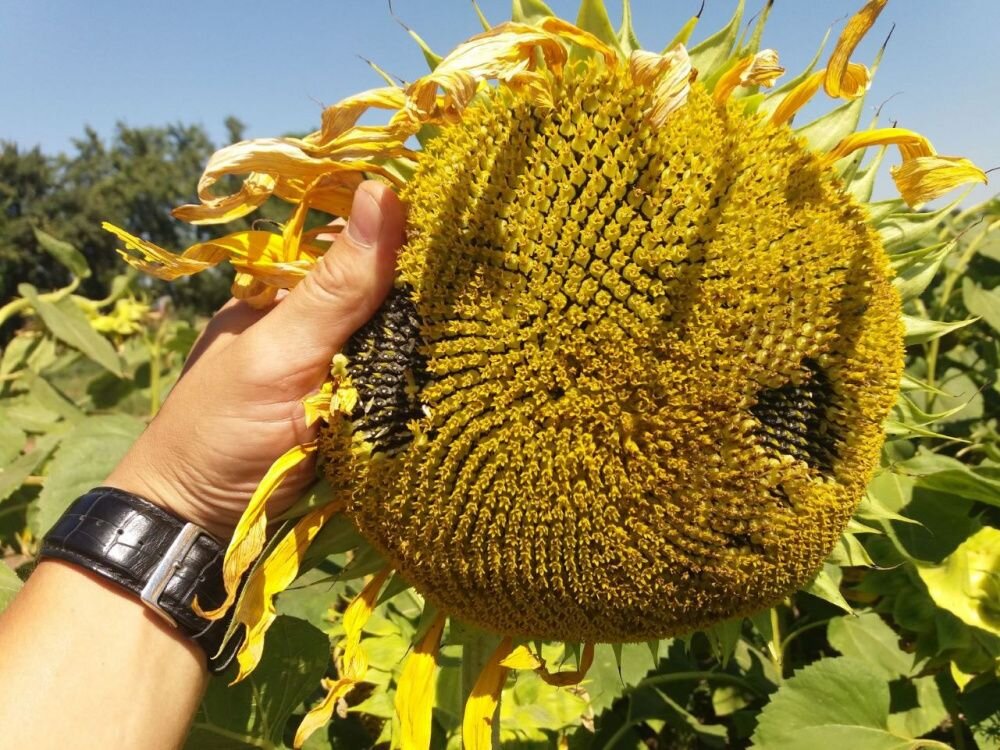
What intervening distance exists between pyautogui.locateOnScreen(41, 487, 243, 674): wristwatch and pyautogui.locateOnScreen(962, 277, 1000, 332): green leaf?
7.78ft

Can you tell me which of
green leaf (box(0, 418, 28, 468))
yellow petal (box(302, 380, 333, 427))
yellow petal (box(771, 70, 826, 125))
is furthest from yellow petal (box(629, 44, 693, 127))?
green leaf (box(0, 418, 28, 468))

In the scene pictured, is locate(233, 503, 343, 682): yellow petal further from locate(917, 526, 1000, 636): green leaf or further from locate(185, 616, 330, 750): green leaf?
locate(917, 526, 1000, 636): green leaf

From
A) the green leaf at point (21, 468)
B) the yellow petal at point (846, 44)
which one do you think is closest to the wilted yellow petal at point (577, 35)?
the yellow petal at point (846, 44)

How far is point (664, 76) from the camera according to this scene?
1.19m

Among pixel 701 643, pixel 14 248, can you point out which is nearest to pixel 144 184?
pixel 14 248

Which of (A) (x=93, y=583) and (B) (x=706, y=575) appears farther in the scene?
(A) (x=93, y=583)

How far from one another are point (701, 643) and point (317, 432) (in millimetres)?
1709

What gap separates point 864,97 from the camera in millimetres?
1393

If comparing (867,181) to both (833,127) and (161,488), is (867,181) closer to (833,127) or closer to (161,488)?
(833,127)

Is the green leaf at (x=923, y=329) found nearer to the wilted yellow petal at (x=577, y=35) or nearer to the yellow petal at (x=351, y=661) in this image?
the wilted yellow petal at (x=577, y=35)

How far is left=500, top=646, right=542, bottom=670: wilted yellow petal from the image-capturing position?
1446mm

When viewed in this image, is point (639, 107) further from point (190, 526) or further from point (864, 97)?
point (190, 526)

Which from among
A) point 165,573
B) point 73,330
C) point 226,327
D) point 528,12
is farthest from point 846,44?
point 73,330

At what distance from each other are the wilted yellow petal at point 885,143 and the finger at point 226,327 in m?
1.13
